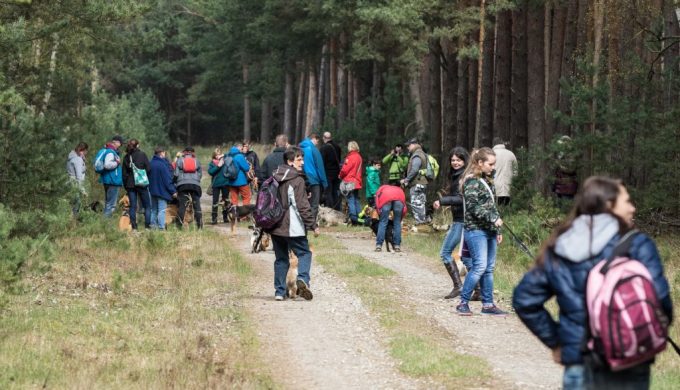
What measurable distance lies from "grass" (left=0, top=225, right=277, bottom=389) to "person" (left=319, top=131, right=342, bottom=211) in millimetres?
9889

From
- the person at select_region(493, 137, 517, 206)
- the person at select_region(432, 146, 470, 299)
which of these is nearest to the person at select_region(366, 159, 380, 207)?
the person at select_region(493, 137, 517, 206)

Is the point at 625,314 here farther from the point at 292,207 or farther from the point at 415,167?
the point at 415,167

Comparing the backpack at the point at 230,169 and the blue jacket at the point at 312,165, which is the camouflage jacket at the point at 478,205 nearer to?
the blue jacket at the point at 312,165

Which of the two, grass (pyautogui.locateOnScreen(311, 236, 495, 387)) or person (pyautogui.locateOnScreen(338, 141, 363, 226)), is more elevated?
person (pyautogui.locateOnScreen(338, 141, 363, 226))

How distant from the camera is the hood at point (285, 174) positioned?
1364 cm

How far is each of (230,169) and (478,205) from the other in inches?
542

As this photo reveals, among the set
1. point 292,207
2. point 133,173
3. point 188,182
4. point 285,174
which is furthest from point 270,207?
point 188,182

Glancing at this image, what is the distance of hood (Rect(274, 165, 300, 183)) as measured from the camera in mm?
13641

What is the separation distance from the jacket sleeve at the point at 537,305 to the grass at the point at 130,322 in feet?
12.6

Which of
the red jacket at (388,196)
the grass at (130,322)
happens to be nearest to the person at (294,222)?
the grass at (130,322)

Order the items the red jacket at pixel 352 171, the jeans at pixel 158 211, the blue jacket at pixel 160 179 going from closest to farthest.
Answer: the blue jacket at pixel 160 179, the jeans at pixel 158 211, the red jacket at pixel 352 171

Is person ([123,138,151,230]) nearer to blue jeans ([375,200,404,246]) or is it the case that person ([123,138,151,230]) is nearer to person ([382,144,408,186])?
person ([382,144,408,186])

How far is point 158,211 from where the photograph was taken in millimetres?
24016

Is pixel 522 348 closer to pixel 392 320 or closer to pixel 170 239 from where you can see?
pixel 392 320
